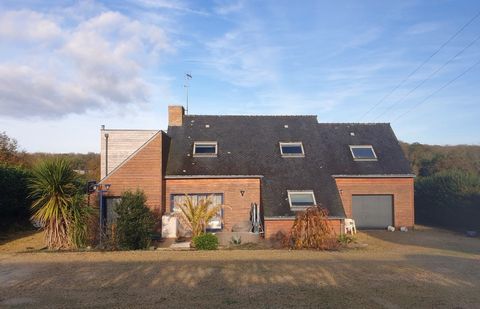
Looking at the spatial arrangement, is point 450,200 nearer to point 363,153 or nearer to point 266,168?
point 363,153

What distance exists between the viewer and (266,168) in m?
21.9

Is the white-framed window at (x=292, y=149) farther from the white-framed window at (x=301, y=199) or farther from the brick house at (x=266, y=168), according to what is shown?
the white-framed window at (x=301, y=199)

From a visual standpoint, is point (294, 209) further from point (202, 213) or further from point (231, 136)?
point (231, 136)

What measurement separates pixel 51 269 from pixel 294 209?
10.6 meters

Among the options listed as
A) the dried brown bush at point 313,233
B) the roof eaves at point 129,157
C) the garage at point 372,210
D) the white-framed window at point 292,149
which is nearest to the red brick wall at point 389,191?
the garage at point 372,210

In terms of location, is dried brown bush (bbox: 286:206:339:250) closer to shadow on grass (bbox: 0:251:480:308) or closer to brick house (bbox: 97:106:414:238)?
shadow on grass (bbox: 0:251:480:308)

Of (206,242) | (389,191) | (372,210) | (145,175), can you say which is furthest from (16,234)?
(389,191)

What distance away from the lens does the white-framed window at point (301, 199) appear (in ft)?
64.9

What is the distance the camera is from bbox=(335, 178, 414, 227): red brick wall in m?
22.6

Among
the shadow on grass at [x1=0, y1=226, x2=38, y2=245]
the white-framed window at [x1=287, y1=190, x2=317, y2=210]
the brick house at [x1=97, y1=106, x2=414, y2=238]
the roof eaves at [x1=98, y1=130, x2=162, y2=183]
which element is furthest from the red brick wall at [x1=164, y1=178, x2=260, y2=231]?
the shadow on grass at [x1=0, y1=226, x2=38, y2=245]

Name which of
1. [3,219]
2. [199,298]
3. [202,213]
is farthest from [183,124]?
[199,298]

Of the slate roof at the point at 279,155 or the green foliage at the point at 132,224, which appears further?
the slate roof at the point at 279,155

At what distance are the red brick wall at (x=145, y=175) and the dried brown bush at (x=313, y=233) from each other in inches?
270

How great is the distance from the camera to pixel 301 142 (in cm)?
2381
